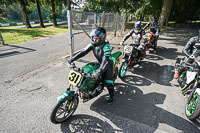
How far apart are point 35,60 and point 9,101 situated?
355cm

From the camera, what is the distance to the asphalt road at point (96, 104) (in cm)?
287

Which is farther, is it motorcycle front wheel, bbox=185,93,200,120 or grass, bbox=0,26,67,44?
grass, bbox=0,26,67,44

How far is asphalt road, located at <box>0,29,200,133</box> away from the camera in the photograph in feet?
9.42

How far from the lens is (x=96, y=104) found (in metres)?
3.58

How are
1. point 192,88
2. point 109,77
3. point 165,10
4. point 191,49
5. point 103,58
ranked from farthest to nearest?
point 165,10 → point 191,49 → point 192,88 → point 109,77 → point 103,58

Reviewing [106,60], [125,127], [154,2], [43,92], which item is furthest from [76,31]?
[154,2]

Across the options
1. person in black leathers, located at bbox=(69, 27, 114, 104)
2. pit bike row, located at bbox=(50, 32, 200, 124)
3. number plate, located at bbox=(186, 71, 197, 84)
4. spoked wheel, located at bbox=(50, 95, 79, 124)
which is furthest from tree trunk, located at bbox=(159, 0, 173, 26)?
spoked wheel, located at bbox=(50, 95, 79, 124)

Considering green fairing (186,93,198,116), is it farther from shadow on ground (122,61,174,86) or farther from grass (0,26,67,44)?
grass (0,26,67,44)

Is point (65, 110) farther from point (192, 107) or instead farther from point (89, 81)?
point (192, 107)

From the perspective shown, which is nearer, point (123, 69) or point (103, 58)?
point (103, 58)

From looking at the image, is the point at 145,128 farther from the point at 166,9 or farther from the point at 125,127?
the point at 166,9

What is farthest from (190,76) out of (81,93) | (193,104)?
(81,93)

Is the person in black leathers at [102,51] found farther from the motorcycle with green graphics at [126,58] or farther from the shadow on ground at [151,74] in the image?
the shadow on ground at [151,74]

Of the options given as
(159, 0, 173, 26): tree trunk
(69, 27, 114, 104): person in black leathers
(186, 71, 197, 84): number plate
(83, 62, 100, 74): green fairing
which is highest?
(159, 0, 173, 26): tree trunk
